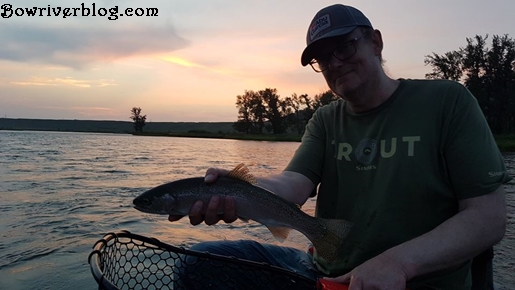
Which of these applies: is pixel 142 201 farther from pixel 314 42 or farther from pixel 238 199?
pixel 314 42

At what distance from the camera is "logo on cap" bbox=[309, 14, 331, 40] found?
116 inches

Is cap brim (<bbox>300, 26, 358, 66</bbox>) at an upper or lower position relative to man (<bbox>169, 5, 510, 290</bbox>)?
upper

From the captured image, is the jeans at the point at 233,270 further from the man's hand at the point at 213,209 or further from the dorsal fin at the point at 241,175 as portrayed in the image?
the dorsal fin at the point at 241,175

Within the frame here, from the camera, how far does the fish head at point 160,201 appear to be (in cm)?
293

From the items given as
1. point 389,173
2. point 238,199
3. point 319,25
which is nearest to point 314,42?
point 319,25

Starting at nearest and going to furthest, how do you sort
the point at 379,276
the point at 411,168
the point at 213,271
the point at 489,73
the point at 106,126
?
the point at 379,276 → the point at 411,168 → the point at 213,271 → the point at 489,73 → the point at 106,126

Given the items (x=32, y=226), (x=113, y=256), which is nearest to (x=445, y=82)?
(x=113, y=256)

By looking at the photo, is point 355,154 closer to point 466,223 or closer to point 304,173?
point 304,173

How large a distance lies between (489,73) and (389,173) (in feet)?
199

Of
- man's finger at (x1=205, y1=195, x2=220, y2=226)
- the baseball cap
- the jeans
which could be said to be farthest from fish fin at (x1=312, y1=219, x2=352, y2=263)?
the baseball cap

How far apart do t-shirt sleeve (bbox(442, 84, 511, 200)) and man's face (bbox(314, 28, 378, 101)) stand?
579 mm

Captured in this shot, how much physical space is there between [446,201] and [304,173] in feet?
3.28

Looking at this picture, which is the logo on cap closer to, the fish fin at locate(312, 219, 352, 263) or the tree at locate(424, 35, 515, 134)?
the fish fin at locate(312, 219, 352, 263)

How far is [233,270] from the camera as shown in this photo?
2.84 m
